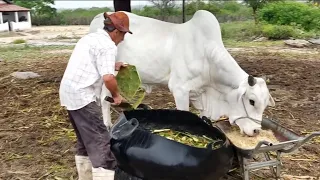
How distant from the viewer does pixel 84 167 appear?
3576 millimetres

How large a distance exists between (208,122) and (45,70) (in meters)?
6.30

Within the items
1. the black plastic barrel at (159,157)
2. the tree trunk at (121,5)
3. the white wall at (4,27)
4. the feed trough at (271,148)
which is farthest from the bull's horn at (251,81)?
the white wall at (4,27)

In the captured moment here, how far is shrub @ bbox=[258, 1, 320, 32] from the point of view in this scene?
20.3 metres

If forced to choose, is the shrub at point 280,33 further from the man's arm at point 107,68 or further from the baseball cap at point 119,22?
the man's arm at point 107,68

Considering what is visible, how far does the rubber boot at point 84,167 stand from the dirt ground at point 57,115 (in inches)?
14.7

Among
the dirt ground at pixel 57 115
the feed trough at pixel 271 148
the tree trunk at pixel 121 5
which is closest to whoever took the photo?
the feed trough at pixel 271 148

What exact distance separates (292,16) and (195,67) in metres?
18.1

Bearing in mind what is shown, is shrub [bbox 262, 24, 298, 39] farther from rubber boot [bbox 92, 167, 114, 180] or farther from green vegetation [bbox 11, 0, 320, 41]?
rubber boot [bbox 92, 167, 114, 180]

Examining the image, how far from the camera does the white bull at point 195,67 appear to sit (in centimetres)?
382

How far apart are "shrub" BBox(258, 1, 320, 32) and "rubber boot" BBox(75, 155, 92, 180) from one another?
1783 centimetres

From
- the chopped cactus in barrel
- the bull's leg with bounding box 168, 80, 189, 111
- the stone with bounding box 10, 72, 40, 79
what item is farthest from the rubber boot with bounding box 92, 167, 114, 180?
the stone with bounding box 10, 72, 40, 79

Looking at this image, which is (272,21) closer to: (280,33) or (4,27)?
(280,33)

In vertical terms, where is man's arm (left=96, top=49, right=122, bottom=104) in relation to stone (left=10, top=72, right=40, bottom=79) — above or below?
above

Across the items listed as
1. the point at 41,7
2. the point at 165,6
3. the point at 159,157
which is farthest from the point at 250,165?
the point at 41,7
